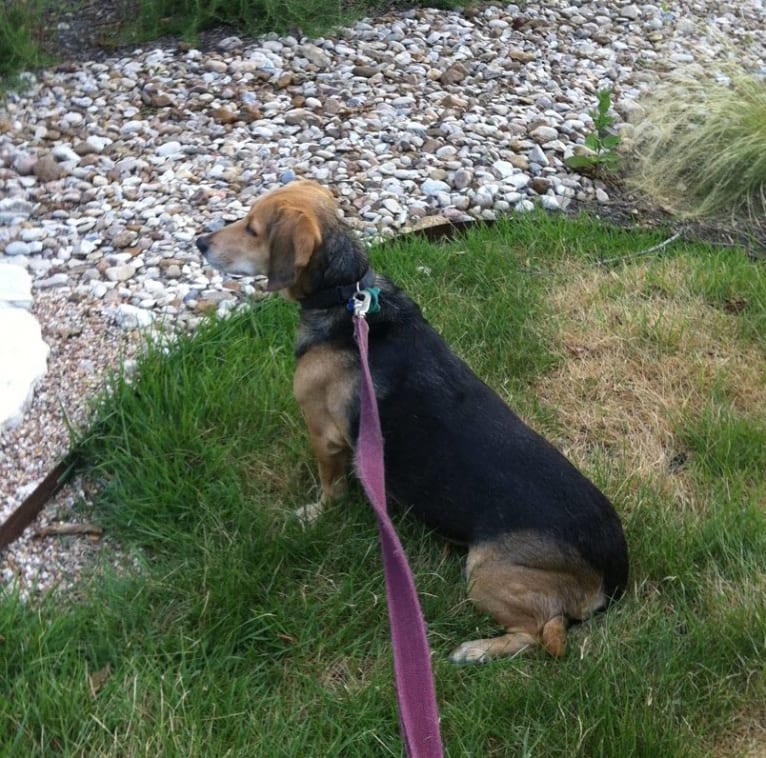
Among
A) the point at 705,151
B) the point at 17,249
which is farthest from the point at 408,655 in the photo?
the point at 705,151

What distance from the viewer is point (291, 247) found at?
3084 mm

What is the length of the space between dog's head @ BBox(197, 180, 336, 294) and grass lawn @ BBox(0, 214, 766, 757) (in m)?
0.66

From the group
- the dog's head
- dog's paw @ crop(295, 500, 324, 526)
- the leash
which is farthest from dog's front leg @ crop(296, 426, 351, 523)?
the leash

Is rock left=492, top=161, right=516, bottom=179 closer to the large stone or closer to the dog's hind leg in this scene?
the large stone

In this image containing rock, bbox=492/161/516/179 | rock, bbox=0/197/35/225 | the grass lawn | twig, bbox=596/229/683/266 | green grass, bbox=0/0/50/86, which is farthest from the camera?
green grass, bbox=0/0/50/86

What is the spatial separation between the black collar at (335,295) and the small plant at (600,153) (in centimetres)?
272

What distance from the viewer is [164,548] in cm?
326

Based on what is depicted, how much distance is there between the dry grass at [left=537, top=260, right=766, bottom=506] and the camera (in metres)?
3.90

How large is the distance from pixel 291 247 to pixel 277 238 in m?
0.07

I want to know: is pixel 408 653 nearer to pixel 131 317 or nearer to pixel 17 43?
pixel 131 317

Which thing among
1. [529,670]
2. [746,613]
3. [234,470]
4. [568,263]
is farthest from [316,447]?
[568,263]

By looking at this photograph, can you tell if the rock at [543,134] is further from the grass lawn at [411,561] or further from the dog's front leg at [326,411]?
the dog's front leg at [326,411]

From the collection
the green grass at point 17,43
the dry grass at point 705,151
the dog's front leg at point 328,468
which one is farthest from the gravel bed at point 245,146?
the dog's front leg at point 328,468

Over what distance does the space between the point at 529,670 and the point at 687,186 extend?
3736mm
